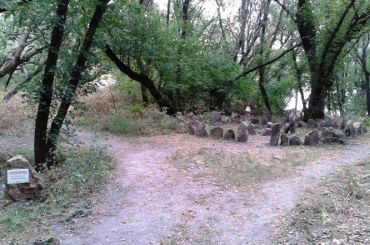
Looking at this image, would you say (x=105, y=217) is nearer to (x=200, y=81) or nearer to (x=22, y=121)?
(x=22, y=121)

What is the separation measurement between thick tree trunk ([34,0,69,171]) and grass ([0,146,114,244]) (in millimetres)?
423

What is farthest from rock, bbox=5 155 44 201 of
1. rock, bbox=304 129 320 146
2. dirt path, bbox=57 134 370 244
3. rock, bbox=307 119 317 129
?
rock, bbox=307 119 317 129

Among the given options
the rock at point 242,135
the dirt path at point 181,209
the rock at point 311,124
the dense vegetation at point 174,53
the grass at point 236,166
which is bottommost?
the dirt path at point 181,209

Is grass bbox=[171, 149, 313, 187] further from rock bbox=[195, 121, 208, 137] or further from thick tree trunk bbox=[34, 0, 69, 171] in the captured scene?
thick tree trunk bbox=[34, 0, 69, 171]

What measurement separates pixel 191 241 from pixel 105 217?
4.36 feet

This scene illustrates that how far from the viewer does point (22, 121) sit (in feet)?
35.9

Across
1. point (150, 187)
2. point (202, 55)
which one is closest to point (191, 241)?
point (150, 187)

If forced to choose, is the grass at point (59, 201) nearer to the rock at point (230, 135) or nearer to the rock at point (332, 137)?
the rock at point (230, 135)

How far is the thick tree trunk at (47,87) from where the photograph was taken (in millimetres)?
6215

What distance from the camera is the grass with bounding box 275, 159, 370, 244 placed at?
12.7ft

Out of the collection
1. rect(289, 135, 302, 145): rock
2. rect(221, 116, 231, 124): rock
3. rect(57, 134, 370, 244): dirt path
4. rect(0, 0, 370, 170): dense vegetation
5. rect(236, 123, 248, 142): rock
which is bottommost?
rect(57, 134, 370, 244): dirt path

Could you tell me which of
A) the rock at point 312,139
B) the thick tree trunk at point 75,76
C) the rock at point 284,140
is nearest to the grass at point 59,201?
the thick tree trunk at point 75,76

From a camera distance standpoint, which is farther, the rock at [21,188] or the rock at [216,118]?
the rock at [216,118]

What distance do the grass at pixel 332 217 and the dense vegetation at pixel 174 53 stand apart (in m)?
4.37
